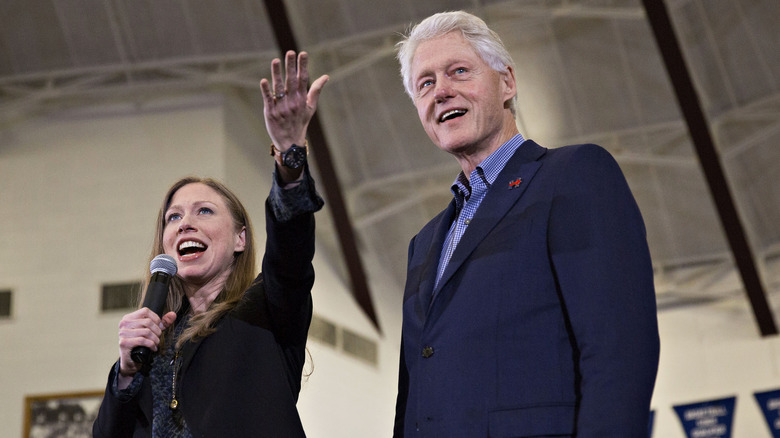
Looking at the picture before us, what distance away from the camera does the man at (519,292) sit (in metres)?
1.49

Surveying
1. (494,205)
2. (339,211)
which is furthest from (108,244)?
(494,205)

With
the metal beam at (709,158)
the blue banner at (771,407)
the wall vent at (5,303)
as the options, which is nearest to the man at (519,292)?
the metal beam at (709,158)

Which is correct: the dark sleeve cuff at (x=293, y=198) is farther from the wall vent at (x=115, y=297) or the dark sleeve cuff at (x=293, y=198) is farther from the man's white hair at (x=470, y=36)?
the wall vent at (x=115, y=297)

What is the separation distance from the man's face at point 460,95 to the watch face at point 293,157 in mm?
284

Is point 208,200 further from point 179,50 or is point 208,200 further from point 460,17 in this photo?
point 179,50

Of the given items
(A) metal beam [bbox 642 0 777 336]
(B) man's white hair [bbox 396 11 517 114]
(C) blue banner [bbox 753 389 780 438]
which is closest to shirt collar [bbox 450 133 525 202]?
(B) man's white hair [bbox 396 11 517 114]

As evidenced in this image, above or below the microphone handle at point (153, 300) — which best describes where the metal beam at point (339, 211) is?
above

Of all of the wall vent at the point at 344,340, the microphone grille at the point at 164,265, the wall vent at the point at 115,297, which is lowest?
the microphone grille at the point at 164,265

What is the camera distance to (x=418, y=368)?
1.74 metres

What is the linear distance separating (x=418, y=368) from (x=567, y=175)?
495 millimetres

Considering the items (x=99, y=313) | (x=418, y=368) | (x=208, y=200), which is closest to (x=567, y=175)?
(x=418, y=368)

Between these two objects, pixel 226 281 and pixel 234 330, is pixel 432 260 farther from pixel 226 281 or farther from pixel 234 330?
pixel 226 281

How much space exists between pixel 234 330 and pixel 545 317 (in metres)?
0.80

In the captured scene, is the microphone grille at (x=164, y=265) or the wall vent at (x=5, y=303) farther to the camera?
the wall vent at (x=5, y=303)
